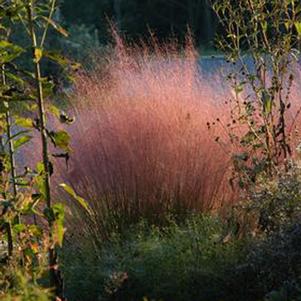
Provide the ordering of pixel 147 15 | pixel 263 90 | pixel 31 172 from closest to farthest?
pixel 31 172, pixel 263 90, pixel 147 15

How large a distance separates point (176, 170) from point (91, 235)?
779 mm

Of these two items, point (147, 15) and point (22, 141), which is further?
point (147, 15)

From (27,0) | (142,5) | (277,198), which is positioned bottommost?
(142,5)

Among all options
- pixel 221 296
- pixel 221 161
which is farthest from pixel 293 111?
pixel 221 296

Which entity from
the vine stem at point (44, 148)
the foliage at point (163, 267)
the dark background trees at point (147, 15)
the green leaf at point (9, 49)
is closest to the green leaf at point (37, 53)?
the vine stem at point (44, 148)

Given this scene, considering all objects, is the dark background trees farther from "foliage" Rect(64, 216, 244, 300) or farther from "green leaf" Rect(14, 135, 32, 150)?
"green leaf" Rect(14, 135, 32, 150)

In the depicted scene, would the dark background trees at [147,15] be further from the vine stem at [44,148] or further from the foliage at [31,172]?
the vine stem at [44,148]

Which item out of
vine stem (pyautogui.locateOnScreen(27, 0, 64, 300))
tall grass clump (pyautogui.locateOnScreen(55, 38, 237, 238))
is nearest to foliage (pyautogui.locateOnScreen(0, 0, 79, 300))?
vine stem (pyautogui.locateOnScreen(27, 0, 64, 300))

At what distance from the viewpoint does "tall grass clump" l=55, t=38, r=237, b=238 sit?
6.30 m

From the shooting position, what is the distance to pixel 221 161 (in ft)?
21.3

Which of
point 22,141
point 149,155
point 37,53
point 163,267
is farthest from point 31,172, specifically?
point 149,155

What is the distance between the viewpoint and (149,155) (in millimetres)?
6383

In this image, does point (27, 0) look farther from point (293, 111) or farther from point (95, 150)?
point (293, 111)

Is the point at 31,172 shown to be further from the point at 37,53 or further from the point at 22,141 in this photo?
the point at 37,53
